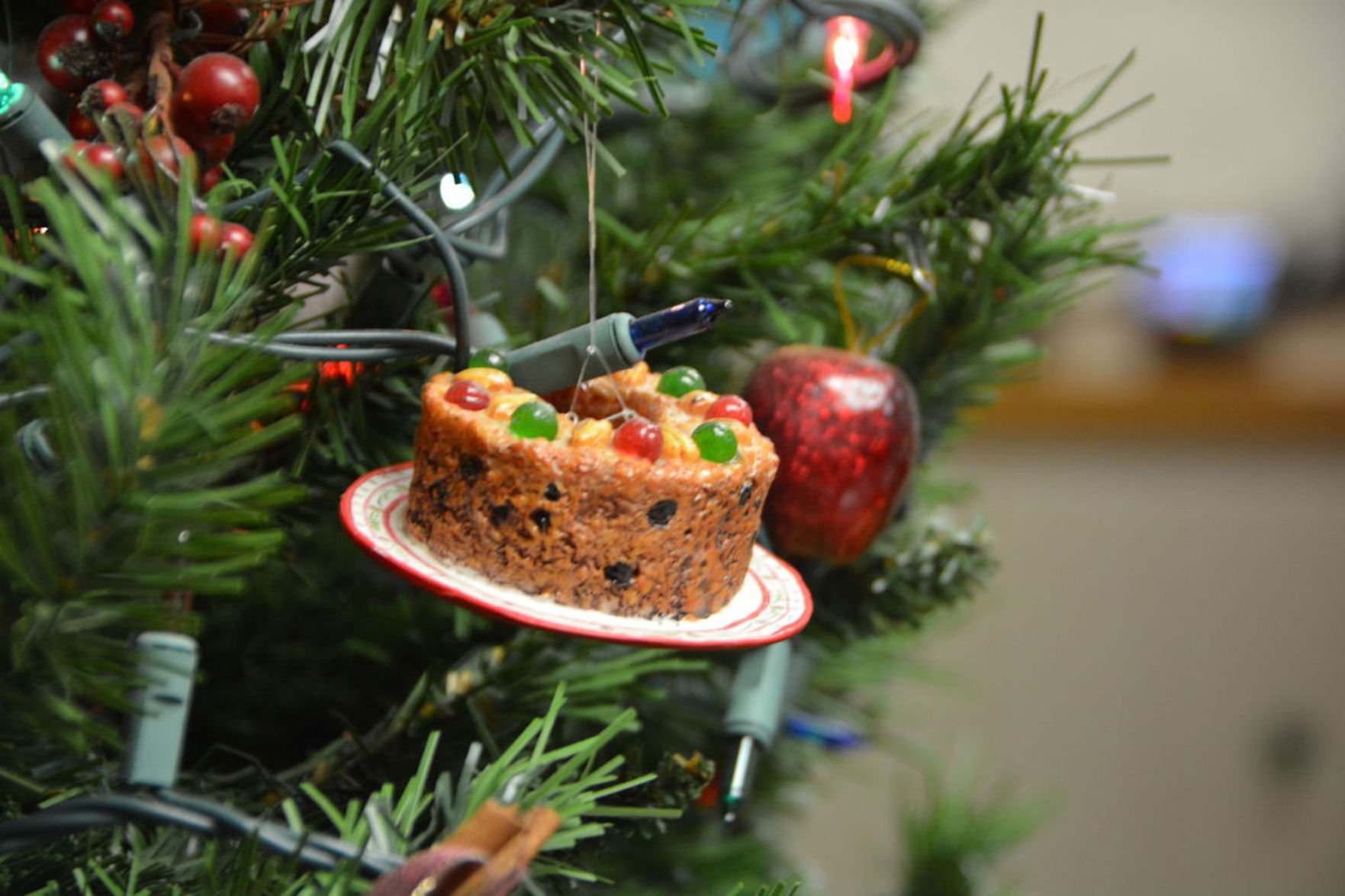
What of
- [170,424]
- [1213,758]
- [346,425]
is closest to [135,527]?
[170,424]

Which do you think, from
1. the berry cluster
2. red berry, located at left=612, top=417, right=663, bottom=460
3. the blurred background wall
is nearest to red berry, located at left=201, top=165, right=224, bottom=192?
the berry cluster

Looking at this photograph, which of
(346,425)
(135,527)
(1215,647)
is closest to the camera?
(135,527)

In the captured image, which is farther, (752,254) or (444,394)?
(752,254)

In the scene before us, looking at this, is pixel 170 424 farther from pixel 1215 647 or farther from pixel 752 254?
pixel 1215 647

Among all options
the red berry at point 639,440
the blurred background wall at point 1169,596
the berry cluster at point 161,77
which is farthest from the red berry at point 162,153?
the blurred background wall at point 1169,596

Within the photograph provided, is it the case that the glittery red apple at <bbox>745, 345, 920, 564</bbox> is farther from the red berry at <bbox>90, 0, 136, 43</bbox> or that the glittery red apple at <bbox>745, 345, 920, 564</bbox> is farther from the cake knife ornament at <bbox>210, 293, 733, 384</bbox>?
the red berry at <bbox>90, 0, 136, 43</bbox>

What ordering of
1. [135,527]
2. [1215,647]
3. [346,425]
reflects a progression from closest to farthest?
[135,527] → [346,425] → [1215,647]
